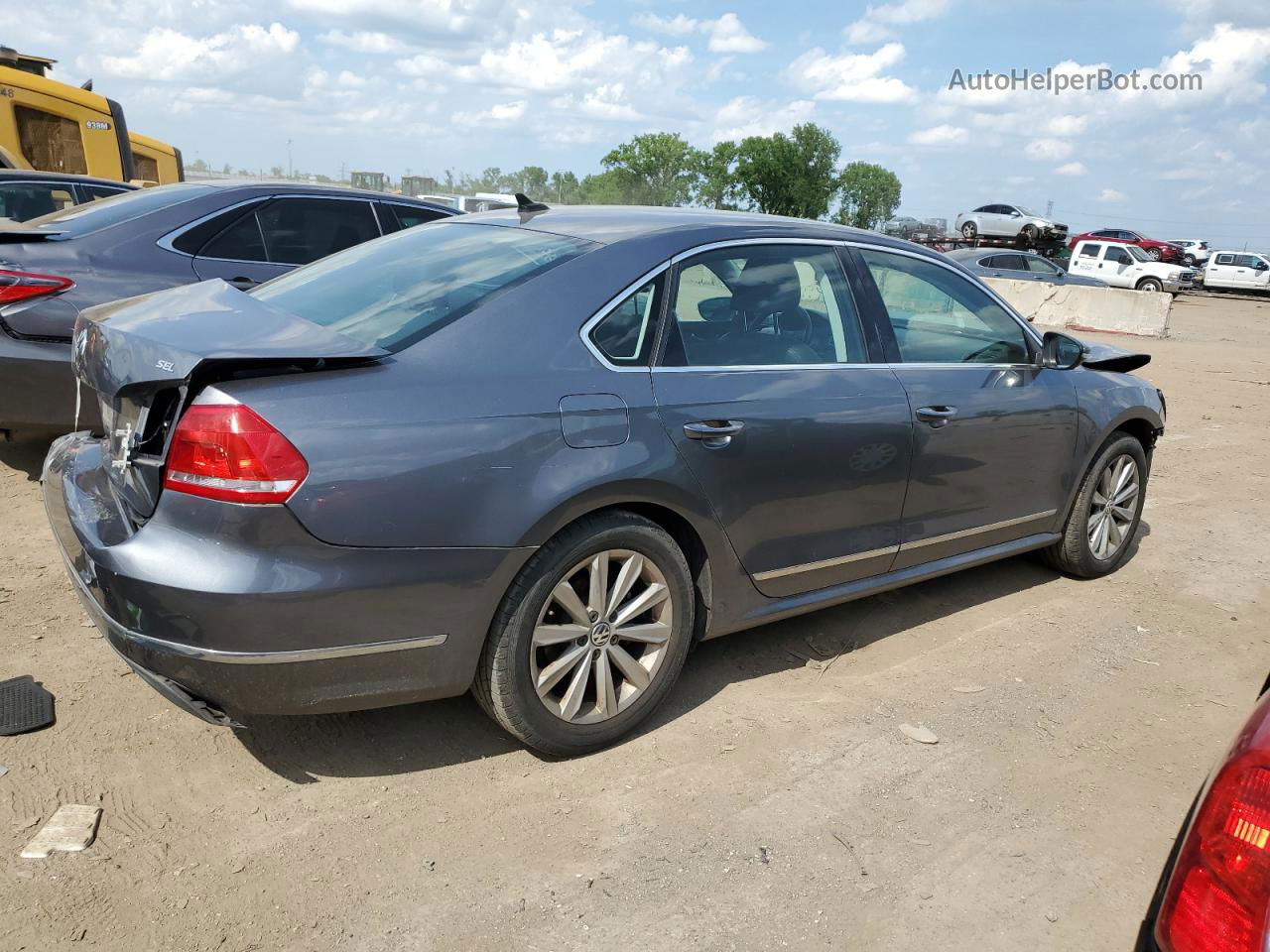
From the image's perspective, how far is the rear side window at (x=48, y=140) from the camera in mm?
14742

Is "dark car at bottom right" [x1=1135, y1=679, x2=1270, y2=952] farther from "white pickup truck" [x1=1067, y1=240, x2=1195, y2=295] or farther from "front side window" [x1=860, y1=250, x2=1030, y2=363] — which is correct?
"white pickup truck" [x1=1067, y1=240, x2=1195, y2=295]

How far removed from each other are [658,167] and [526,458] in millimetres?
82998

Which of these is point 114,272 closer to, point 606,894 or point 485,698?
point 485,698

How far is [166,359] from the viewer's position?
2576 mm

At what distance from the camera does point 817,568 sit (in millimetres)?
3770

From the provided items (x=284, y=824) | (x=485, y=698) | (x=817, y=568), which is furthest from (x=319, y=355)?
(x=817, y=568)

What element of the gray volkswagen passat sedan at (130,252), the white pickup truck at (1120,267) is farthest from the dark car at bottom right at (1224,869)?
the white pickup truck at (1120,267)

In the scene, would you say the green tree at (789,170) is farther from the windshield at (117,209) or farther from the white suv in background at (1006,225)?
the windshield at (117,209)

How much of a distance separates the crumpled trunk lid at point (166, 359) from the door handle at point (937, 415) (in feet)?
7.11

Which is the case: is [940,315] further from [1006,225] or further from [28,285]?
[1006,225]

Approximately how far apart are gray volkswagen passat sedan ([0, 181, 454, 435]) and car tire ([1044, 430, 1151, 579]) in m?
4.42

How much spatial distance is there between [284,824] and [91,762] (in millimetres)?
697

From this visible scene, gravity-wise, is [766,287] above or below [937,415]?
above

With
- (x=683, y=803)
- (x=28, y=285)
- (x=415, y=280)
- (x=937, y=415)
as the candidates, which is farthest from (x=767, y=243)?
(x=28, y=285)
